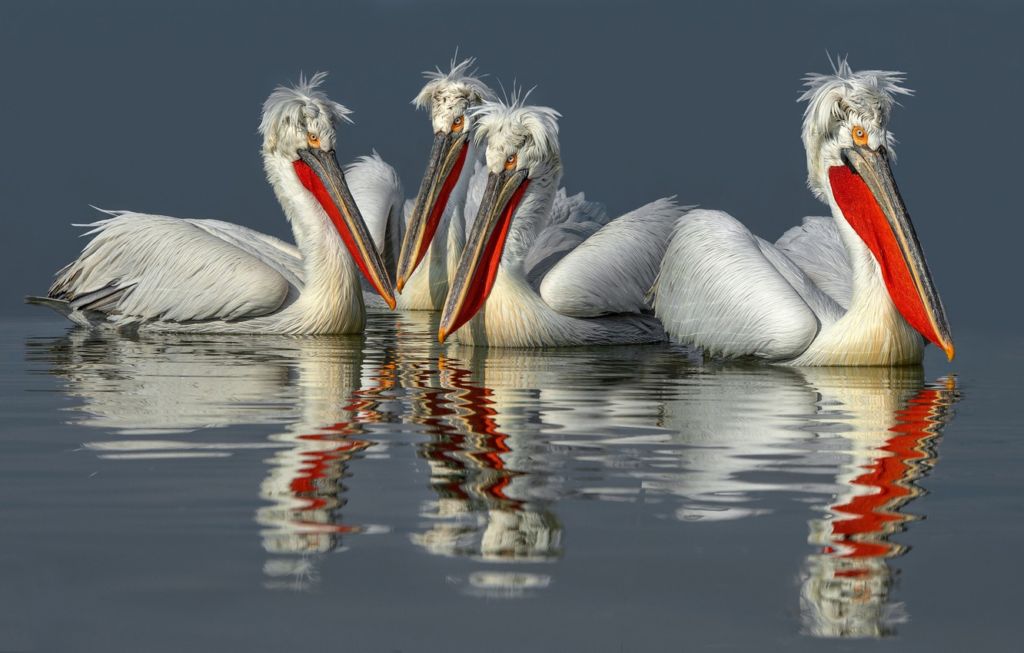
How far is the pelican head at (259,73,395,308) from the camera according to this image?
340 inches

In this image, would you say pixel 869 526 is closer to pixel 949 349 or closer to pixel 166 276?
pixel 949 349

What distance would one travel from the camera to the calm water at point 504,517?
247cm

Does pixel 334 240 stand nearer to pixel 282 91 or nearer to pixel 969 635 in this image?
pixel 282 91

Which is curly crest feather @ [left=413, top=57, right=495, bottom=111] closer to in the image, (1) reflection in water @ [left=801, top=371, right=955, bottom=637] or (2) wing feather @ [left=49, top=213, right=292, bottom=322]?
(2) wing feather @ [left=49, top=213, right=292, bottom=322]

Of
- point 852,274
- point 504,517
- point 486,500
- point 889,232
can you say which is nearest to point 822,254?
point 852,274

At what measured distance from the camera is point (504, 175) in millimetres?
7770

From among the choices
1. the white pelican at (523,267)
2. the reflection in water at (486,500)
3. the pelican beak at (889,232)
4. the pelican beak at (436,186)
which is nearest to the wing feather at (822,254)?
the pelican beak at (889,232)

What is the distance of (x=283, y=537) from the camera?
3.04 meters

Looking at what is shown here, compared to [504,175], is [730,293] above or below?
below

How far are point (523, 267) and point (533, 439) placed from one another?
339 centimetres

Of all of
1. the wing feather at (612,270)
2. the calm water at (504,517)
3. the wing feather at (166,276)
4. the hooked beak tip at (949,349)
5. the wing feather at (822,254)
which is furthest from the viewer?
the wing feather at (166,276)

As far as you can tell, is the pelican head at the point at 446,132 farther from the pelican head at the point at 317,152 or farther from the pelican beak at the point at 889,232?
the pelican beak at the point at 889,232

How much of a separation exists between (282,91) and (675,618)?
677 centimetres

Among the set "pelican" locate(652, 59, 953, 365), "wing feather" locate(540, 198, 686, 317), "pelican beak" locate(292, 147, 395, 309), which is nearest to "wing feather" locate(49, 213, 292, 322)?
"pelican beak" locate(292, 147, 395, 309)
